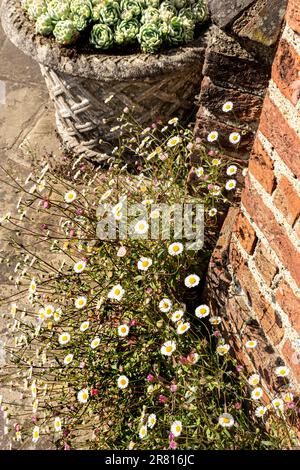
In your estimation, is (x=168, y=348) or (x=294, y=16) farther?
(x=168, y=348)

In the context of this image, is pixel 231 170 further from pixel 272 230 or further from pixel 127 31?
pixel 127 31

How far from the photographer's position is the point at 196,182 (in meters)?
2.51

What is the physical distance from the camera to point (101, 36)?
119 inches

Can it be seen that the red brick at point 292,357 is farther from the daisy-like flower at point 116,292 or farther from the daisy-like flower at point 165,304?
the daisy-like flower at point 116,292

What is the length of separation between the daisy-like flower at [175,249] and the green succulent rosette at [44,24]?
160 centimetres

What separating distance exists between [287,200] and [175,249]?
635 millimetres

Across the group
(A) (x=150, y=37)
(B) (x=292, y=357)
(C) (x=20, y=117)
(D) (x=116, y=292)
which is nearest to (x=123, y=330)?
(D) (x=116, y=292)

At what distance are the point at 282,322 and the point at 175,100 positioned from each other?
1.72 metres

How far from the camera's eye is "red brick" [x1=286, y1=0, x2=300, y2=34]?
4.87 feet

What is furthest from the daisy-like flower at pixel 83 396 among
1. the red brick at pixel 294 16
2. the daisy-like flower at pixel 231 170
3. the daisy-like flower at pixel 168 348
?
the red brick at pixel 294 16

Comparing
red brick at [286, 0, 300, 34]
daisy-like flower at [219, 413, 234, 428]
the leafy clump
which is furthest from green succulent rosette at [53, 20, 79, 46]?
daisy-like flower at [219, 413, 234, 428]

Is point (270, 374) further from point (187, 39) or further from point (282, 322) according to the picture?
point (187, 39)

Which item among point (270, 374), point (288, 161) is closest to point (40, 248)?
point (270, 374)

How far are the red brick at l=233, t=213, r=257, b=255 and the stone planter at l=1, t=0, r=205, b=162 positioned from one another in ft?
3.53
